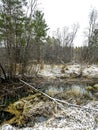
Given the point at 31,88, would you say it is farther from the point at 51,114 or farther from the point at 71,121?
the point at 71,121

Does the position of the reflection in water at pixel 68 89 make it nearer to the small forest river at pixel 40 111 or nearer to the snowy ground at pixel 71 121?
the small forest river at pixel 40 111

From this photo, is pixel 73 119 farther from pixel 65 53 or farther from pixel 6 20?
pixel 65 53

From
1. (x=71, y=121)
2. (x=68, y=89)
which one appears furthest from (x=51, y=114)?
(x=68, y=89)

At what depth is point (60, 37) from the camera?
140 ft

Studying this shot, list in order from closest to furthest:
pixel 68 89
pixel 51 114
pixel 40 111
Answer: pixel 51 114, pixel 40 111, pixel 68 89

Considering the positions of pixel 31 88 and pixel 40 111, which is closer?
pixel 40 111

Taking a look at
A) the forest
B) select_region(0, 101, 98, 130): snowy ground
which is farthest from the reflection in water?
select_region(0, 101, 98, 130): snowy ground

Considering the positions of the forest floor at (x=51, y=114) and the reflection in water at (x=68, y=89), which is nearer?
the forest floor at (x=51, y=114)

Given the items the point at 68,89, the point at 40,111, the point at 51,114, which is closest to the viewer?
the point at 51,114

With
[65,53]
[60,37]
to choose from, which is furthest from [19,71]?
[60,37]

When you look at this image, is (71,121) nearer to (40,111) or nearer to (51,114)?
(51,114)

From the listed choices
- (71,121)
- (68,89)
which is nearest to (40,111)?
(71,121)

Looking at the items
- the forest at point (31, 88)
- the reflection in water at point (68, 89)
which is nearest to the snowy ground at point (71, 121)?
the forest at point (31, 88)

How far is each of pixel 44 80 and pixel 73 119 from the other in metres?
9.20
